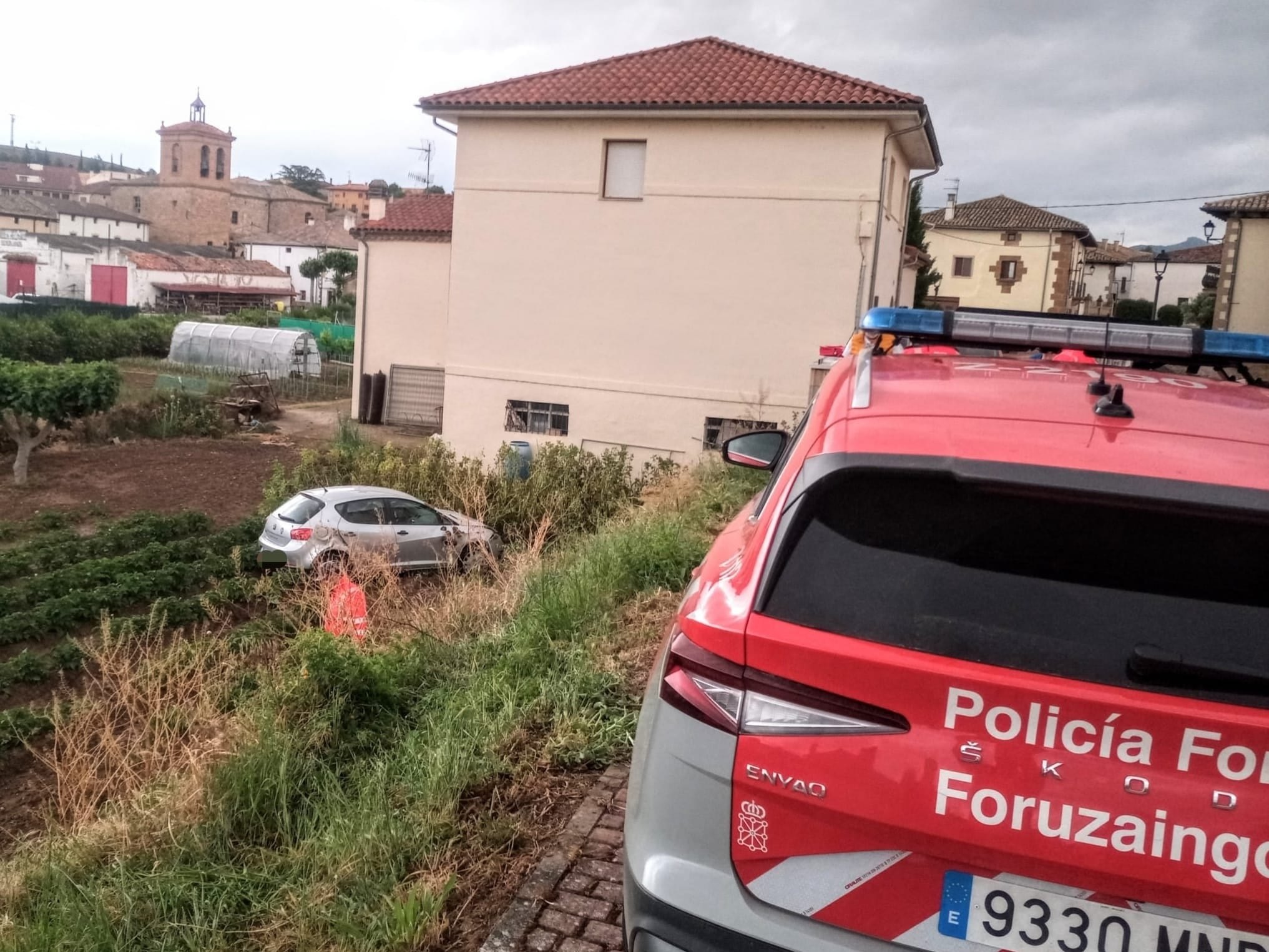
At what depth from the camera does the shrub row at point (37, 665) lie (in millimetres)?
10992

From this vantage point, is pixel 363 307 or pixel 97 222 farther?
pixel 97 222

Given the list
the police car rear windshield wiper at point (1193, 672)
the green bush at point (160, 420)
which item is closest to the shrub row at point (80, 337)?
the green bush at point (160, 420)

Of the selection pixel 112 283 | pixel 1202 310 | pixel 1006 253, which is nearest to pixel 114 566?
pixel 1202 310

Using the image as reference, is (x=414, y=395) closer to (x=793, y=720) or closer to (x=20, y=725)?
(x=20, y=725)

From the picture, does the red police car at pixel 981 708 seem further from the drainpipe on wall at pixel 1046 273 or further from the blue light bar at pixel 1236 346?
the drainpipe on wall at pixel 1046 273

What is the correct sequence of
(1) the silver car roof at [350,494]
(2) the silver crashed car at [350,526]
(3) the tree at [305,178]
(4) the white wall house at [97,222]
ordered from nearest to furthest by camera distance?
(2) the silver crashed car at [350,526], (1) the silver car roof at [350,494], (4) the white wall house at [97,222], (3) the tree at [305,178]

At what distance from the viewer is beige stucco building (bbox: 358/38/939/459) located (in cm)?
2025

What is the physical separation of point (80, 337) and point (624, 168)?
28942 mm

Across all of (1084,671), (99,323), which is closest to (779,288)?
(1084,671)

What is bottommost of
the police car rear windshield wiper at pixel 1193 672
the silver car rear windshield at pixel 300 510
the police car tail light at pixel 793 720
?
the silver car rear windshield at pixel 300 510

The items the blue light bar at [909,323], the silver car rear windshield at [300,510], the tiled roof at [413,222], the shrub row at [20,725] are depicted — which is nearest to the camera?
the blue light bar at [909,323]

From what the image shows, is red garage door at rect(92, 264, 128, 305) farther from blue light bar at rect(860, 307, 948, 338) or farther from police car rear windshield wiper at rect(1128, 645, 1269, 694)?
police car rear windshield wiper at rect(1128, 645, 1269, 694)

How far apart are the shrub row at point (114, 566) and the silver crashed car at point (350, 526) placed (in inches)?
58.2

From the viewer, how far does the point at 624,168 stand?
21.9 metres
